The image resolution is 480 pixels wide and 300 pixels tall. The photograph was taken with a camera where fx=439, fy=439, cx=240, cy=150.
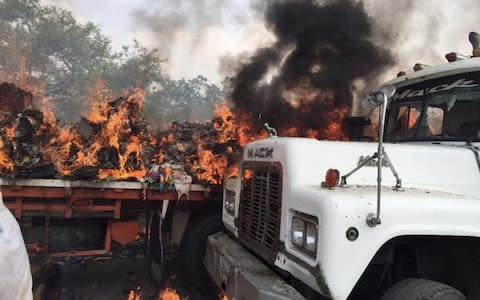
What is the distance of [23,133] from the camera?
579cm

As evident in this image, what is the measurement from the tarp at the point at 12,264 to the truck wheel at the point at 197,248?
3.55 m

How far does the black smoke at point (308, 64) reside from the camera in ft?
32.1

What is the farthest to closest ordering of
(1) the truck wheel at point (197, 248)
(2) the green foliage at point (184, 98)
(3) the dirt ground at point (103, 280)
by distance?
(2) the green foliage at point (184, 98)
(1) the truck wheel at point (197, 248)
(3) the dirt ground at point (103, 280)

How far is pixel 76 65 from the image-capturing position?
19469mm

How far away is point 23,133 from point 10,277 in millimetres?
3811

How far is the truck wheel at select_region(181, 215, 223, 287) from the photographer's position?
6.09 m

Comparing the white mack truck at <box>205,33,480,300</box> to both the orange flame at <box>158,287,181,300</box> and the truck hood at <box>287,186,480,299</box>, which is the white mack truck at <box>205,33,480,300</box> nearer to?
the truck hood at <box>287,186,480,299</box>

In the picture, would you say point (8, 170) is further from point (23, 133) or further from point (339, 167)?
Result: point (339, 167)

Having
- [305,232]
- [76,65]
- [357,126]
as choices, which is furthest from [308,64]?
[76,65]

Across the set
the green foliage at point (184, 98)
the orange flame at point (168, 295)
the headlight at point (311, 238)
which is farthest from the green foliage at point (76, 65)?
the headlight at point (311, 238)

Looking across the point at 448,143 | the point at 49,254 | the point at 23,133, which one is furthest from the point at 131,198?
the point at 448,143

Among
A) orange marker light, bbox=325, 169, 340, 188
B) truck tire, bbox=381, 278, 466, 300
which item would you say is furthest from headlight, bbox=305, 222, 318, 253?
truck tire, bbox=381, 278, 466, 300

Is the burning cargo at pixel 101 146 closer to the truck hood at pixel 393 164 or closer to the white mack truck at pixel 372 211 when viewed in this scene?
the white mack truck at pixel 372 211

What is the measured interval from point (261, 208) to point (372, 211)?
1311mm
